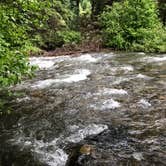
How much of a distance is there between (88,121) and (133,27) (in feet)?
43.4

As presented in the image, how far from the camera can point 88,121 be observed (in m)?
7.34

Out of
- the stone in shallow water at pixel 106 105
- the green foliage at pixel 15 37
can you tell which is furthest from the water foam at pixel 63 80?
the green foliage at pixel 15 37

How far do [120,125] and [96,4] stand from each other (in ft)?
72.8

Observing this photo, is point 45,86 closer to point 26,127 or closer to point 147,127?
point 26,127

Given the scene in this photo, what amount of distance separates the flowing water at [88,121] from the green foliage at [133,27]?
686 centimetres

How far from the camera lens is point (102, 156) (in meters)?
5.68

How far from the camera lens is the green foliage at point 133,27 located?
1881 centimetres

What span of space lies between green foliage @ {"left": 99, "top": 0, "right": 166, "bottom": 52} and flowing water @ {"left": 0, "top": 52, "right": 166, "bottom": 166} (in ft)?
22.5

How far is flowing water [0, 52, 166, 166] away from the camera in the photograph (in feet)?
18.9

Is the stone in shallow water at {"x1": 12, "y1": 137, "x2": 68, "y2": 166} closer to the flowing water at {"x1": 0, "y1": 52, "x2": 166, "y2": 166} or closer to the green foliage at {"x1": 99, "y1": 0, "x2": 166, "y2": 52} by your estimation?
the flowing water at {"x1": 0, "y1": 52, "x2": 166, "y2": 166}

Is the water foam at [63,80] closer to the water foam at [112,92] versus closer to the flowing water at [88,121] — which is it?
the flowing water at [88,121]

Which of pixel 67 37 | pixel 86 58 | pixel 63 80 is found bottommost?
pixel 86 58

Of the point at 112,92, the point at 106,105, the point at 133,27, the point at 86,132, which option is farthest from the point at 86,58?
the point at 86,132

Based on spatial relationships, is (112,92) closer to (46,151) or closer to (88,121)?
(88,121)
